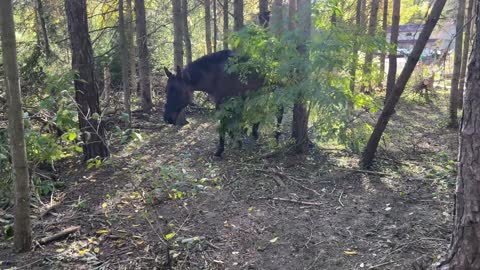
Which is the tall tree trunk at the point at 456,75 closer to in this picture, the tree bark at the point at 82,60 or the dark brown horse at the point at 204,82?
the dark brown horse at the point at 204,82

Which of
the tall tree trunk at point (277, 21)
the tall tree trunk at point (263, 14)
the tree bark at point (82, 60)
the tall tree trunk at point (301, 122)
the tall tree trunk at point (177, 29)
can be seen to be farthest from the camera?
the tall tree trunk at point (177, 29)

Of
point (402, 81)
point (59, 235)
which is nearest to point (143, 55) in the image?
point (402, 81)

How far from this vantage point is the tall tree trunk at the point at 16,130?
327 cm

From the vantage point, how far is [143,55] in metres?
11.0

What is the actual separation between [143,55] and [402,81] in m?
7.41

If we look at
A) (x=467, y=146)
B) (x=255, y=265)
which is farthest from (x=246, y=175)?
(x=467, y=146)

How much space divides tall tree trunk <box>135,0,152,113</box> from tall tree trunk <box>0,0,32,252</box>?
7253 millimetres

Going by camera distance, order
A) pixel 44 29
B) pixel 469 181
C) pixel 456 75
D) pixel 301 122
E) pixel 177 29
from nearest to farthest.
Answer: pixel 469 181 < pixel 301 122 < pixel 456 75 < pixel 177 29 < pixel 44 29

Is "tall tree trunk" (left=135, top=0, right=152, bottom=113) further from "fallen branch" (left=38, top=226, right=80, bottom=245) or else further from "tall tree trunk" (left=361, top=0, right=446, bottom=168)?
"fallen branch" (left=38, top=226, right=80, bottom=245)

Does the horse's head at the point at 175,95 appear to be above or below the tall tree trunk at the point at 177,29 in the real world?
below

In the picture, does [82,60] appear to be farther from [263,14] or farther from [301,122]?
[301,122]

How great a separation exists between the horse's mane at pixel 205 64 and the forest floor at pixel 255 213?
144 cm

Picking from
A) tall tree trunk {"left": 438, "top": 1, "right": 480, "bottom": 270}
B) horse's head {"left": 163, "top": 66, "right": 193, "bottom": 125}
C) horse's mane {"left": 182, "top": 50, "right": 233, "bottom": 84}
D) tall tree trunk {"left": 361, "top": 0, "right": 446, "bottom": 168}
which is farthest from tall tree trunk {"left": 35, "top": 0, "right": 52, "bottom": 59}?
tall tree trunk {"left": 438, "top": 1, "right": 480, "bottom": 270}

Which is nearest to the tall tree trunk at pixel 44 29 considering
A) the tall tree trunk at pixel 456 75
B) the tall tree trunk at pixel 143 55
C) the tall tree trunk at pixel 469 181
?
the tall tree trunk at pixel 143 55
